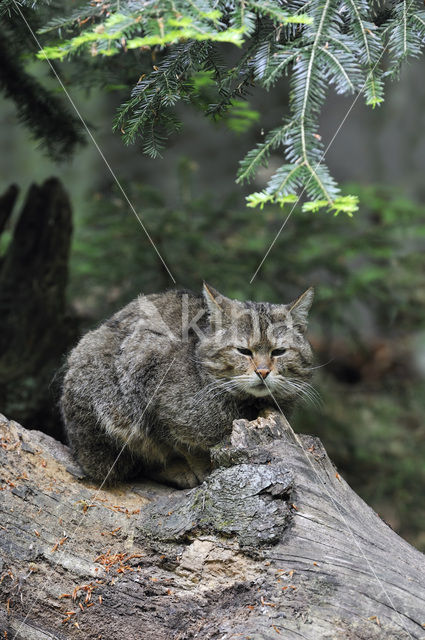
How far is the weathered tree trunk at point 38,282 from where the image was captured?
6.05 metres

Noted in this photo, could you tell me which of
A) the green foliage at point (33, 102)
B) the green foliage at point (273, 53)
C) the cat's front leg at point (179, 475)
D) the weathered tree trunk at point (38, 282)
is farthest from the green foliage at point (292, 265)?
the green foliage at point (273, 53)

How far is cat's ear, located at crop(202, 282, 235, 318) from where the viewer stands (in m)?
4.13

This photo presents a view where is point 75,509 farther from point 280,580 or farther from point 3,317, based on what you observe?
point 3,317

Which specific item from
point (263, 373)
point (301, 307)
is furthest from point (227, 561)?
point (301, 307)

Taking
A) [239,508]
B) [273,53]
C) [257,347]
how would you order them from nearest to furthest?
1. [273,53]
2. [239,508]
3. [257,347]

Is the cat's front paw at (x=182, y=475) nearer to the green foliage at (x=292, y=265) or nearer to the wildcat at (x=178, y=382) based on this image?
the wildcat at (x=178, y=382)

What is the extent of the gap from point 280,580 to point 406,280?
180 inches

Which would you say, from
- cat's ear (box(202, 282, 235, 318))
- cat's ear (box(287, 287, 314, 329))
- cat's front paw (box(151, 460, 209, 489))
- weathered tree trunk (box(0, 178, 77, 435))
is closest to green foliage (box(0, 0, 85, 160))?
weathered tree trunk (box(0, 178, 77, 435))

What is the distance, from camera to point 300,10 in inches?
119

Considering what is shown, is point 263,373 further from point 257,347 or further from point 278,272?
point 278,272

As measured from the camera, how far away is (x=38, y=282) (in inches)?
241

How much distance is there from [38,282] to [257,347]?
2967mm

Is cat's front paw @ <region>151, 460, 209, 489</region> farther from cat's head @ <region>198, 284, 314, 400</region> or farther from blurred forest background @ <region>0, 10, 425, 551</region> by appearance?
blurred forest background @ <region>0, 10, 425, 551</region>

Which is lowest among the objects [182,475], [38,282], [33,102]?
[182,475]
